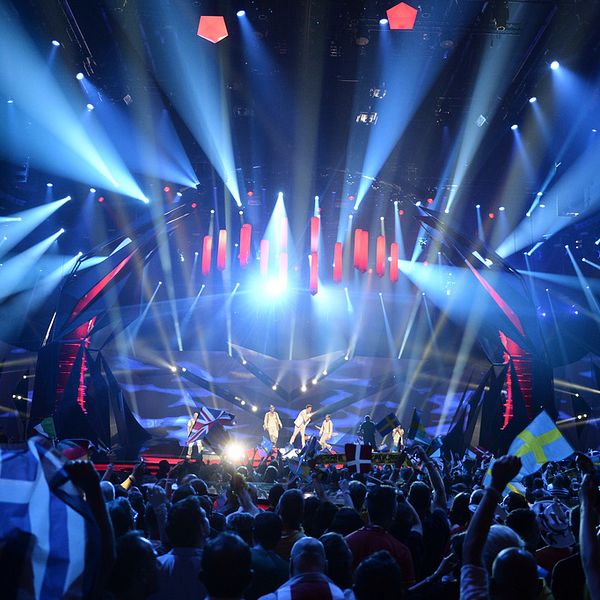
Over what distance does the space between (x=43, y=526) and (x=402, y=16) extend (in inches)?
504

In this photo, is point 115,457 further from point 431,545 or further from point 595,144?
point 595,144

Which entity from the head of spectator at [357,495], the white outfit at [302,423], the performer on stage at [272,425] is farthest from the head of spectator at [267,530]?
the performer on stage at [272,425]

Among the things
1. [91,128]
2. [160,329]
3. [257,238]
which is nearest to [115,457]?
[160,329]

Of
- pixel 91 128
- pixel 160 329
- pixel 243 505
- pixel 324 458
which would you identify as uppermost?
pixel 91 128

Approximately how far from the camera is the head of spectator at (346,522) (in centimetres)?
423

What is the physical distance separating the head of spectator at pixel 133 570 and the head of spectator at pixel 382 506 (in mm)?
1607

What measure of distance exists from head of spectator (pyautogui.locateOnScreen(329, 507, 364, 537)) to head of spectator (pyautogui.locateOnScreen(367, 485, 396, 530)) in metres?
0.45

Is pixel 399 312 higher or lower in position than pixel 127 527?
higher

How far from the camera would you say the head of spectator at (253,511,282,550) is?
140 inches

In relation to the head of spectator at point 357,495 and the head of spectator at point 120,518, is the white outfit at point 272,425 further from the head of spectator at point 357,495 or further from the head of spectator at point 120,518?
the head of spectator at point 120,518

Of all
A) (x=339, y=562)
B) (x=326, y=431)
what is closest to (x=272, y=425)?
(x=326, y=431)

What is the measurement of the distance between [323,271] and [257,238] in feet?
10.6

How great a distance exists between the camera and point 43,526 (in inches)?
84.9

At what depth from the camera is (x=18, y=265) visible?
1975cm
